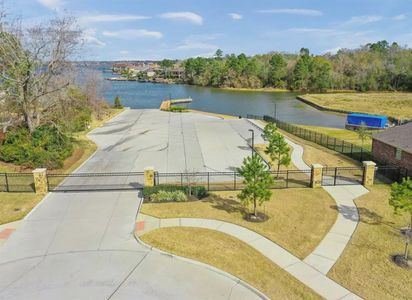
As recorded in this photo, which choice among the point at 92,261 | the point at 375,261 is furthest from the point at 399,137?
the point at 92,261

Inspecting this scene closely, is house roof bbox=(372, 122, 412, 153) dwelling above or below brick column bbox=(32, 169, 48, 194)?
above

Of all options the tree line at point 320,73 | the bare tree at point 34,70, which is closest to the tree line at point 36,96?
the bare tree at point 34,70

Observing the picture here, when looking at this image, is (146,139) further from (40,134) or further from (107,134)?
(40,134)

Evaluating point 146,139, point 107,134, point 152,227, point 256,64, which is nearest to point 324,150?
point 146,139

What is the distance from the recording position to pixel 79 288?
10164 mm

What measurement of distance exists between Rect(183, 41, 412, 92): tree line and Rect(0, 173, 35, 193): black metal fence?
106794mm

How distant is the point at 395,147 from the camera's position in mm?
22844

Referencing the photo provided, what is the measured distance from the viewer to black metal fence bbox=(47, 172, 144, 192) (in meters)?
19.2

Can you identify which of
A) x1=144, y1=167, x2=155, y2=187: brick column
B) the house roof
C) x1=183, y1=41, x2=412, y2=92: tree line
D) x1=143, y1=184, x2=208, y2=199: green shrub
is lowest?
x1=143, y1=184, x2=208, y2=199: green shrub

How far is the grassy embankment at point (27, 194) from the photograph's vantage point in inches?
624

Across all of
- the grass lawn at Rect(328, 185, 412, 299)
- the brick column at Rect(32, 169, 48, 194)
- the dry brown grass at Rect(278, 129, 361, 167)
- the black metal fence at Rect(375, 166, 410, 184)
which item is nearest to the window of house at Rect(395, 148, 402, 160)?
the black metal fence at Rect(375, 166, 410, 184)

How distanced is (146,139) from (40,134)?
441 inches

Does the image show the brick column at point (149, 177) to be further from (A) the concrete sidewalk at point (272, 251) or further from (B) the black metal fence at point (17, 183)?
(B) the black metal fence at point (17, 183)

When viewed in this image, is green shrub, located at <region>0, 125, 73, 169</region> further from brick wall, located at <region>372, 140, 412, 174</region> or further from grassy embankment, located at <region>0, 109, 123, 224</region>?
brick wall, located at <region>372, 140, 412, 174</region>
